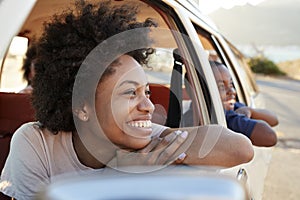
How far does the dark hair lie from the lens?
159 centimetres

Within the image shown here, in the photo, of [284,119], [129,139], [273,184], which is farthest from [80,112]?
[284,119]

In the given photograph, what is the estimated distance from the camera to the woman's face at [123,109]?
1.54 m

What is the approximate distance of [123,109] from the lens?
154 centimetres

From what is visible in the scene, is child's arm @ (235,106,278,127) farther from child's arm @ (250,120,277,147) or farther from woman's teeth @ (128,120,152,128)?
woman's teeth @ (128,120,152,128)

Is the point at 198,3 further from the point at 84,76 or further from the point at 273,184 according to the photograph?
the point at 273,184

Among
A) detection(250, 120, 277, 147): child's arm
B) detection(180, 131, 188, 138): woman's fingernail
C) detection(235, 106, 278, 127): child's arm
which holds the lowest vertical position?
detection(235, 106, 278, 127): child's arm

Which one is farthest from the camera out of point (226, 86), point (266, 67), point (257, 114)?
point (266, 67)

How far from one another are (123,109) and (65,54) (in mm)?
279

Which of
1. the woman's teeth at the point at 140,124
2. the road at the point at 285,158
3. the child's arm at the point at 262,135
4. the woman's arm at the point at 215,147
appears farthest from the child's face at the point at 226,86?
the road at the point at 285,158

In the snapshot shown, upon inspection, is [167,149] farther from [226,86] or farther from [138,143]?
[226,86]

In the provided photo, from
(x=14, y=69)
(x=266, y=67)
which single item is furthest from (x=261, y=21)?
(x=266, y=67)

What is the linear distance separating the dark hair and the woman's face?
53mm

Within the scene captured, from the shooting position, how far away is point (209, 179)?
594 millimetres

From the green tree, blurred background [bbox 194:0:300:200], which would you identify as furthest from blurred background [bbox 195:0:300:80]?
the green tree
